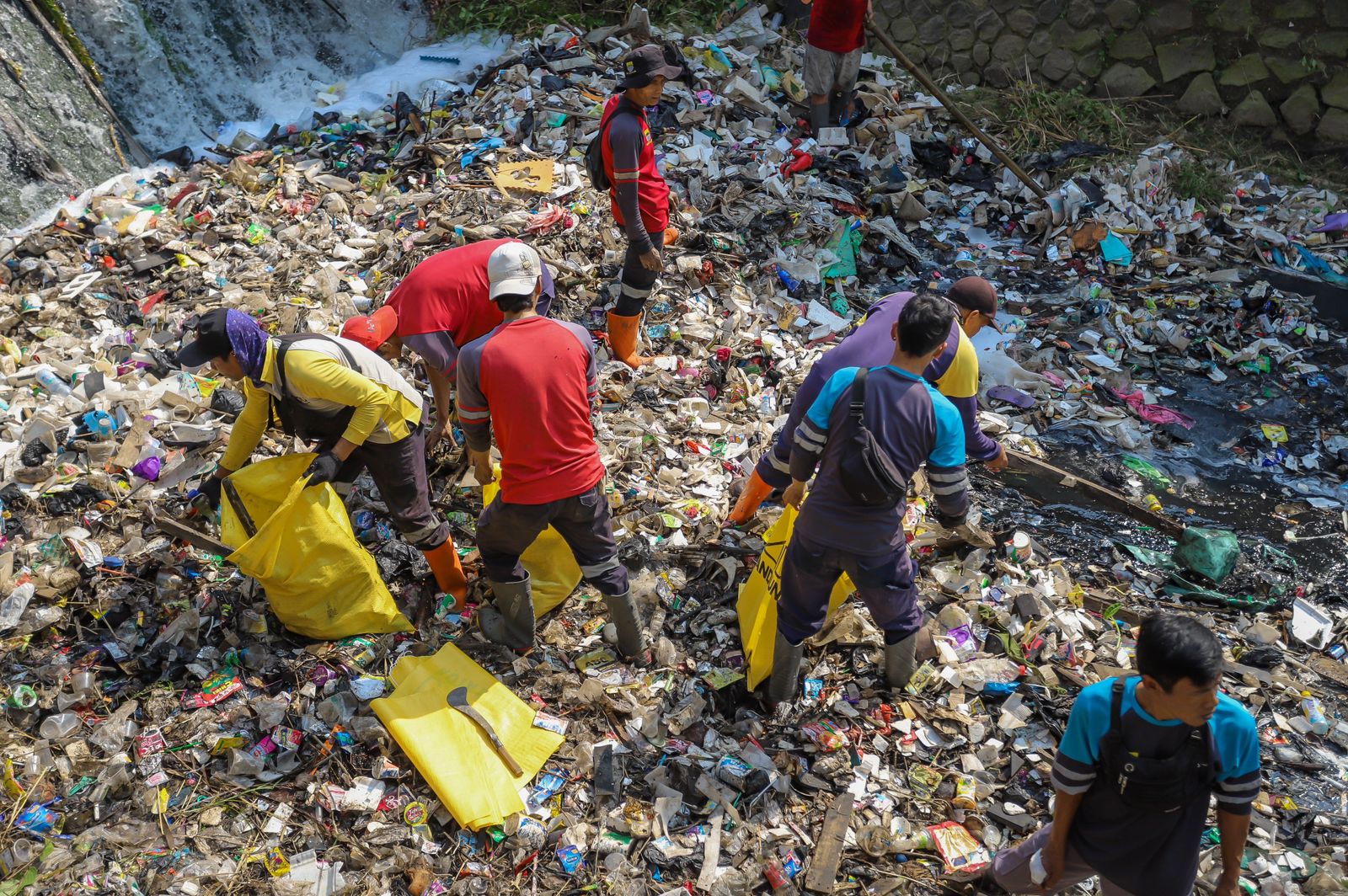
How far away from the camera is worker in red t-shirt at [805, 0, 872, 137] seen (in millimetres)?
7949

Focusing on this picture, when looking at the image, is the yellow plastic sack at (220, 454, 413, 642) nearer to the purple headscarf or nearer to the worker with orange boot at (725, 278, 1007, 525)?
the purple headscarf

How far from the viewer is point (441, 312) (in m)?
4.30

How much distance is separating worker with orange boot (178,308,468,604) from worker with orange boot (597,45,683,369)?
186 centimetres

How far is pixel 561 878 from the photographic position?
3385mm

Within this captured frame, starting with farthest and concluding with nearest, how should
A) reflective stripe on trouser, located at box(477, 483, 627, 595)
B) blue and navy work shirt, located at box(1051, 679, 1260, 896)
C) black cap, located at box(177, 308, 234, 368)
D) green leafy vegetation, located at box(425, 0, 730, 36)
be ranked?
green leafy vegetation, located at box(425, 0, 730, 36) → reflective stripe on trouser, located at box(477, 483, 627, 595) → black cap, located at box(177, 308, 234, 368) → blue and navy work shirt, located at box(1051, 679, 1260, 896)

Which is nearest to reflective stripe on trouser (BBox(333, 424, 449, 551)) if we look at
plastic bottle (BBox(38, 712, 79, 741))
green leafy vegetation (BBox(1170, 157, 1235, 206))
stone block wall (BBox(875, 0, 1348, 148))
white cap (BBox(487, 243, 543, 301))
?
white cap (BBox(487, 243, 543, 301))

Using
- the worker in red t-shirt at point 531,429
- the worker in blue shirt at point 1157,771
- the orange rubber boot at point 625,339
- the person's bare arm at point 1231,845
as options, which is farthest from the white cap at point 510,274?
the person's bare arm at point 1231,845

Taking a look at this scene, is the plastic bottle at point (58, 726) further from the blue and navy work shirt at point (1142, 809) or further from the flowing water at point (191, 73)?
the flowing water at point (191, 73)

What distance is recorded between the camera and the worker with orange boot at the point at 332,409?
3.50 m

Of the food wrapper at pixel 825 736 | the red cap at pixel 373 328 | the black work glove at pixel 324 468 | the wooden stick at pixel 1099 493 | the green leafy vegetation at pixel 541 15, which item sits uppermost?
the green leafy vegetation at pixel 541 15

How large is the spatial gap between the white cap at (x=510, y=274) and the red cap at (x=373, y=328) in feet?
3.28

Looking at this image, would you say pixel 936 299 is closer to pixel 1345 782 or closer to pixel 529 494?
pixel 529 494

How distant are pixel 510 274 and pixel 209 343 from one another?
1165 mm

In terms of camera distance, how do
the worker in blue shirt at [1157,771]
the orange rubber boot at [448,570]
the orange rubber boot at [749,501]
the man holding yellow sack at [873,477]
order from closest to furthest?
the worker in blue shirt at [1157,771], the man holding yellow sack at [873,477], the orange rubber boot at [448,570], the orange rubber boot at [749,501]
